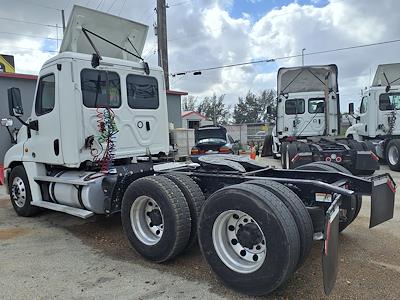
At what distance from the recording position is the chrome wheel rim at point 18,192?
269 inches

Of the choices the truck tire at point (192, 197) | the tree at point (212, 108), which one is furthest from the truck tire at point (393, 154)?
the tree at point (212, 108)

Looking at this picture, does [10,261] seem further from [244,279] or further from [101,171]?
[244,279]

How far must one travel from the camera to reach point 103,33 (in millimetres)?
6391

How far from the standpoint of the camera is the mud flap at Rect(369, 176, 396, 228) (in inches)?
162

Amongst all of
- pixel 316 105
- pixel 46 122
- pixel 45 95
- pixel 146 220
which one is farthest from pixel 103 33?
pixel 316 105

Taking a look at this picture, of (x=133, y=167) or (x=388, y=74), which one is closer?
(x=133, y=167)

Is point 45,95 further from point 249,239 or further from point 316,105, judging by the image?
point 316,105

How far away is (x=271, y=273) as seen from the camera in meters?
3.35

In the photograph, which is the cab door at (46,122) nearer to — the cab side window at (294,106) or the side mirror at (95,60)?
the side mirror at (95,60)

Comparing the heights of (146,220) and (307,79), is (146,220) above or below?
below

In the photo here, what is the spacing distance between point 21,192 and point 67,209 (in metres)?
1.71

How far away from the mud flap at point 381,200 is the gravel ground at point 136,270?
513 mm

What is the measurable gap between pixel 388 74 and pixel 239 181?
40.1 ft

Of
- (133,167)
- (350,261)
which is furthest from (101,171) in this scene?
(350,261)
